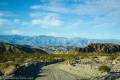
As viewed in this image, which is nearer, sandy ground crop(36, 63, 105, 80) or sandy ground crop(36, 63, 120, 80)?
sandy ground crop(36, 63, 120, 80)

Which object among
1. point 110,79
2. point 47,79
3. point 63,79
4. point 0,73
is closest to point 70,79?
point 63,79

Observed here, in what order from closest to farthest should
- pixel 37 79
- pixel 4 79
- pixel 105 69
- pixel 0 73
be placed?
pixel 4 79 → pixel 37 79 → pixel 0 73 → pixel 105 69

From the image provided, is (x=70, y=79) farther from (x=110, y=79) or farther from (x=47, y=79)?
(x=110, y=79)

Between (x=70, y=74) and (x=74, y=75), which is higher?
(x=74, y=75)

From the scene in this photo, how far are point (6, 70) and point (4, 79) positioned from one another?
38.1 ft

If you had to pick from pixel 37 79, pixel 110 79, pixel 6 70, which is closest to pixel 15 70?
pixel 6 70

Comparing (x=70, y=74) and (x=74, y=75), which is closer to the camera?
(x=74, y=75)

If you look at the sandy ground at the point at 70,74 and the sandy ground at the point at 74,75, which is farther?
the sandy ground at the point at 70,74

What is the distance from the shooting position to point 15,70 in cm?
5912

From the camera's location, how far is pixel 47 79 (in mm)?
52031

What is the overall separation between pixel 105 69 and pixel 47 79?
22.4 meters

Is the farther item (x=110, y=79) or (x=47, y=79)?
(x=47, y=79)

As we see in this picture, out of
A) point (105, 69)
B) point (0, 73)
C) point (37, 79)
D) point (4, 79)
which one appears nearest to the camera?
point (4, 79)

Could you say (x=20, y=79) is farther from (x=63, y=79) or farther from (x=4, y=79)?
(x=63, y=79)
